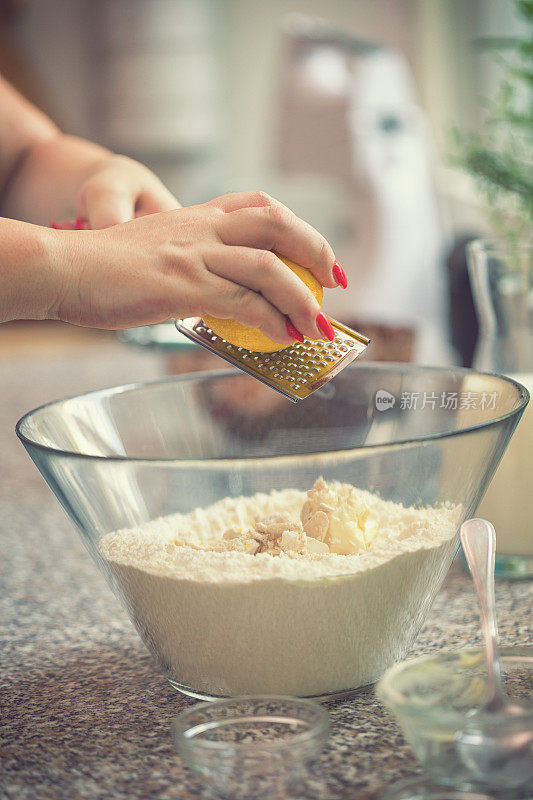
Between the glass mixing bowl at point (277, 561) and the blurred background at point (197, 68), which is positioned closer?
the glass mixing bowl at point (277, 561)

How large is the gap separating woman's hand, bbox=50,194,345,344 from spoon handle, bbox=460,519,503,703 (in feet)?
0.48

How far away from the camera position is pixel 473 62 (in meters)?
3.80

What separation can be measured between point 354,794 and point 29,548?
1.68 ft

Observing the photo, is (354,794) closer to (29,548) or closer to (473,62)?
(29,548)

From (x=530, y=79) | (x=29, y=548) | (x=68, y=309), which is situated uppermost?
(x=530, y=79)

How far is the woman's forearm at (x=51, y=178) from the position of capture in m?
0.77

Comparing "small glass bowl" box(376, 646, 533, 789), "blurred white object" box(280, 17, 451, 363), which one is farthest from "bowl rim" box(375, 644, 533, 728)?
"blurred white object" box(280, 17, 451, 363)

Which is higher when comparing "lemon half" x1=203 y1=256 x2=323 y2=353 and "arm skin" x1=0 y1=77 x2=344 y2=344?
"arm skin" x1=0 y1=77 x2=344 y2=344

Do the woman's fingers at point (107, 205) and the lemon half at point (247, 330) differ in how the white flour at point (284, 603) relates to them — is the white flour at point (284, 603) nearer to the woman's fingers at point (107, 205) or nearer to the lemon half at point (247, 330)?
the lemon half at point (247, 330)

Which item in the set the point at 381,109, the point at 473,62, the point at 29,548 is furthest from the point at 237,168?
the point at 29,548

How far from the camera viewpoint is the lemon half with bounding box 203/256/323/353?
0.50 meters

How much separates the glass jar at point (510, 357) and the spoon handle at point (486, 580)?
0.62 ft

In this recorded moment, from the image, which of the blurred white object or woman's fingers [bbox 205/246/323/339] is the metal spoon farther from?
the blurred white object

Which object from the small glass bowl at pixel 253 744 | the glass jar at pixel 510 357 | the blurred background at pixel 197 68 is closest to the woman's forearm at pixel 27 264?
the small glass bowl at pixel 253 744
